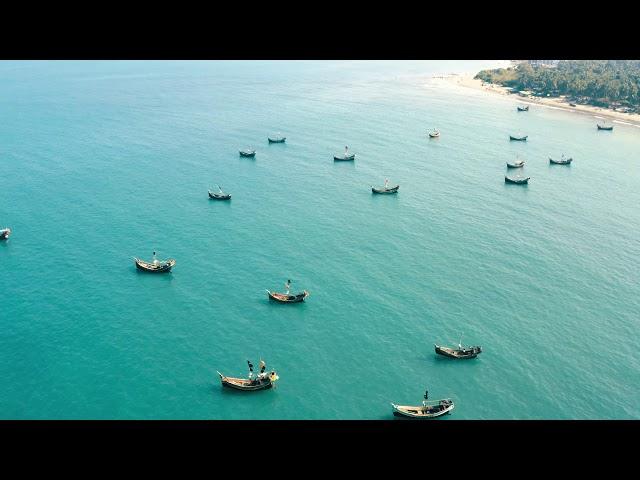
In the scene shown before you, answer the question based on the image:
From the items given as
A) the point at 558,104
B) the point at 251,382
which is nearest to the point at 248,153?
the point at 251,382

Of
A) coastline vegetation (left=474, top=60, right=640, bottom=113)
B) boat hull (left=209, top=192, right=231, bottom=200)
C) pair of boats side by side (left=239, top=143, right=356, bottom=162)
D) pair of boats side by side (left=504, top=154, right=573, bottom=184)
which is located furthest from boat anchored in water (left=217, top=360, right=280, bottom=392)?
coastline vegetation (left=474, top=60, right=640, bottom=113)

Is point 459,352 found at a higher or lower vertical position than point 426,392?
higher

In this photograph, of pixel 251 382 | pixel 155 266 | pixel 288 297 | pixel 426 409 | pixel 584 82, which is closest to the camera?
pixel 426 409

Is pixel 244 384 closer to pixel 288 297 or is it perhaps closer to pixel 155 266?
pixel 288 297

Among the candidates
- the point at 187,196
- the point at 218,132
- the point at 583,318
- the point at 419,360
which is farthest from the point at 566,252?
the point at 218,132

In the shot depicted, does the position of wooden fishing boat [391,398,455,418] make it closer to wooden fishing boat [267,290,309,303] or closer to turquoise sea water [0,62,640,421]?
turquoise sea water [0,62,640,421]

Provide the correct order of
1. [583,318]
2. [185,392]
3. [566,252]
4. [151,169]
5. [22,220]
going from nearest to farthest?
1. [185,392]
2. [583,318]
3. [566,252]
4. [22,220]
5. [151,169]

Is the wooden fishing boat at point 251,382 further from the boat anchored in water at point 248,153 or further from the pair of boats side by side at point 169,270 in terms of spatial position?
the boat anchored in water at point 248,153
